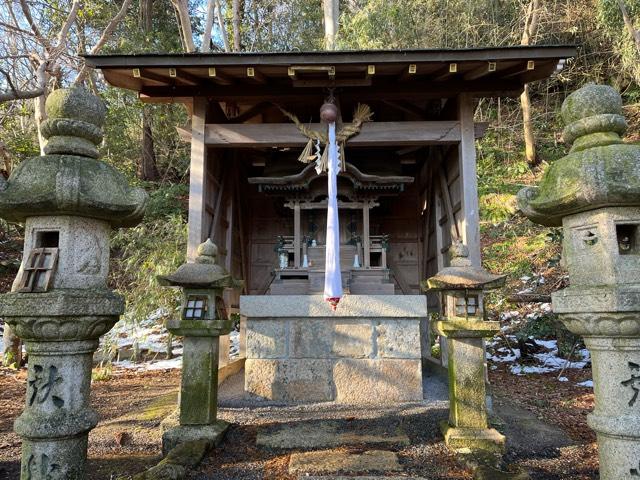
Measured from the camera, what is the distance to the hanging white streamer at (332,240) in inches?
209

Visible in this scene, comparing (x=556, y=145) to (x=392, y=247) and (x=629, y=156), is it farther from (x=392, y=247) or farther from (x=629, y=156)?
(x=629, y=156)

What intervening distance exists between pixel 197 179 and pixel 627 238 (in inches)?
198

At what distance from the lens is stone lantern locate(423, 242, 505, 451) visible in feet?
12.7

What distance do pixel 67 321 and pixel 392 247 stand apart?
6879 millimetres

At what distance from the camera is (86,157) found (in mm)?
3049

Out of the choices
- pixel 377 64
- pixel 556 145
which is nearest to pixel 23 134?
pixel 377 64

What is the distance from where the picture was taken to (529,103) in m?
14.9

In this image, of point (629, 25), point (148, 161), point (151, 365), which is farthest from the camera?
point (148, 161)

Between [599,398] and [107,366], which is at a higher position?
[599,398]

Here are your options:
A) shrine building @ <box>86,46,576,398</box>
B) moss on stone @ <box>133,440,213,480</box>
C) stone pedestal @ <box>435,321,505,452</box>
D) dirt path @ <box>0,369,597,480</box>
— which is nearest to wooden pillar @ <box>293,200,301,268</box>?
shrine building @ <box>86,46,576,398</box>

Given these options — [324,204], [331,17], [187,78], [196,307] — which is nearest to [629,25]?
[331,17]

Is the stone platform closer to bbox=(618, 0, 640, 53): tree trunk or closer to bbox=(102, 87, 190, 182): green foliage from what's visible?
bbox=(102, 87, 190, 182): green foliage

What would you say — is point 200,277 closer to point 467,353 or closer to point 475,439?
point 467,353

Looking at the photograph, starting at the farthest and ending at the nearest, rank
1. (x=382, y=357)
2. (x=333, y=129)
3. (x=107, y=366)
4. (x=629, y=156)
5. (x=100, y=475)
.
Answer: (x=107, y=366), (x=333, y=129), (x=382, y=357), (x=100, y=475), (x=629, y=156)
